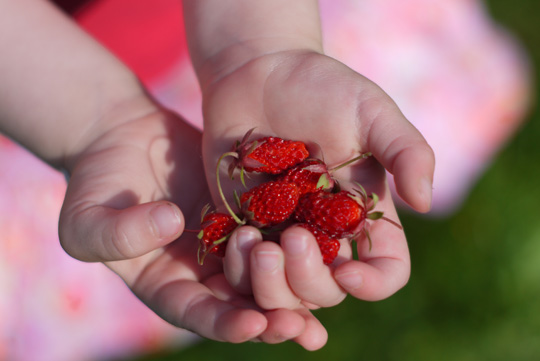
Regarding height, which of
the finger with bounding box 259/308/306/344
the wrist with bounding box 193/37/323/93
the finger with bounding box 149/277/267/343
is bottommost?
the finger with bounding box 149/277/267/343

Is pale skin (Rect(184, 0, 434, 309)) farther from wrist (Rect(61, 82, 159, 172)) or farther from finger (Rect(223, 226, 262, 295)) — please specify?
wrist (Rect(61, 82, 159, 172))

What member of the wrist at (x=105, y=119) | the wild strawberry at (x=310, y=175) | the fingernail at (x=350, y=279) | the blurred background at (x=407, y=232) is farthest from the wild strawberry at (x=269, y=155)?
the blurred background at (x=407, y=232)

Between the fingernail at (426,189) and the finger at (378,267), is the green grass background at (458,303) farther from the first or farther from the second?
the fingernail at (426,189)

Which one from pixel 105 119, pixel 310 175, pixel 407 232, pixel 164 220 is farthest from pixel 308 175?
pixel 407 232

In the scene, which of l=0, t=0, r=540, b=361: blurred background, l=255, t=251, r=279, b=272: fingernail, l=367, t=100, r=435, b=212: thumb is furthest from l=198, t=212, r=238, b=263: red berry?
l=0, t=0, r=540, b=361: blurred background

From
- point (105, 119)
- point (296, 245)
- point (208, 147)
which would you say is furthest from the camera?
point (105, 119)

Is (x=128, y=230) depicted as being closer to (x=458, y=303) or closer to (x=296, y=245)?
(x=296, y=245)

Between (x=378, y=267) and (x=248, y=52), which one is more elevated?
(x=248, y=52)

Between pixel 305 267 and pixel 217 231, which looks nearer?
pixel 305 267
